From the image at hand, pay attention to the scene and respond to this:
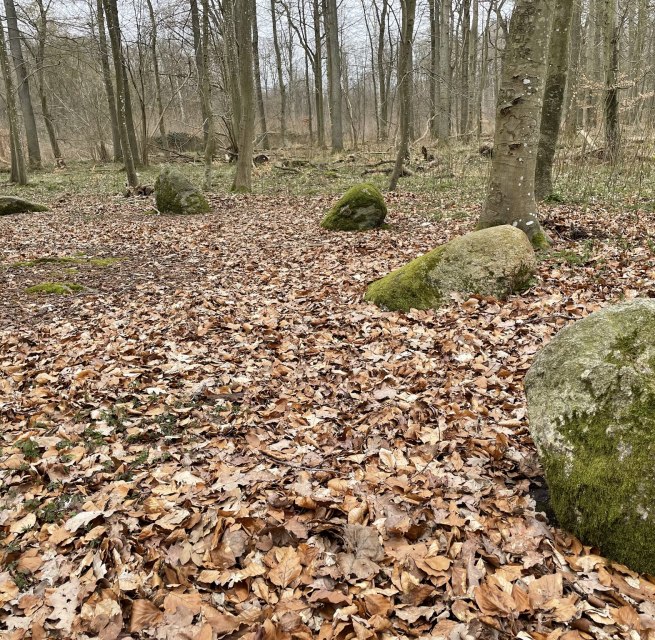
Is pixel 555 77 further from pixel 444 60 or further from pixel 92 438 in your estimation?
pixel 444 60

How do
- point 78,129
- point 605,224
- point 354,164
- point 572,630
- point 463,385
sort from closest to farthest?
1. point 572,630
2. point 463,385
3. point 605,224
4. point 354,164
5. point 78,129

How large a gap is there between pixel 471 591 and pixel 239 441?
2.15 meters

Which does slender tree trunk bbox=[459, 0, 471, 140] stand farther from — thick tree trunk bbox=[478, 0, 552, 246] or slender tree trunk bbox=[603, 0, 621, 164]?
thick tree trunk bbox=[478, 0, 552, 246]

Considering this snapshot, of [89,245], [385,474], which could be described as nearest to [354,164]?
[89,245]

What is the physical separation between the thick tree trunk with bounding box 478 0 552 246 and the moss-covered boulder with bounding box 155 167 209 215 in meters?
9.14

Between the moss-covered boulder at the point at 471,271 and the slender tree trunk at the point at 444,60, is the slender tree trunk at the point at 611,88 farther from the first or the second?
the slender tree trunk at the point at 444,60

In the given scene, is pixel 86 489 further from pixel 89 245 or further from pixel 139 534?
pixel 89 245

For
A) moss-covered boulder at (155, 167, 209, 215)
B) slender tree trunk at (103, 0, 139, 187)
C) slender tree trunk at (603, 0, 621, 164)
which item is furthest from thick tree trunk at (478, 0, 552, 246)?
slender tree trunk at (103, 0, 139, 187)

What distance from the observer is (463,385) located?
4305mm

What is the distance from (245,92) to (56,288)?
10.4 meters

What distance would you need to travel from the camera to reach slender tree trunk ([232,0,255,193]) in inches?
593

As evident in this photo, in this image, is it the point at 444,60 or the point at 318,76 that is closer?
the point at 444,60

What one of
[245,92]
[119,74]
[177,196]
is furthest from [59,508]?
[119,74]

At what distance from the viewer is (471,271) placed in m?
6.11
